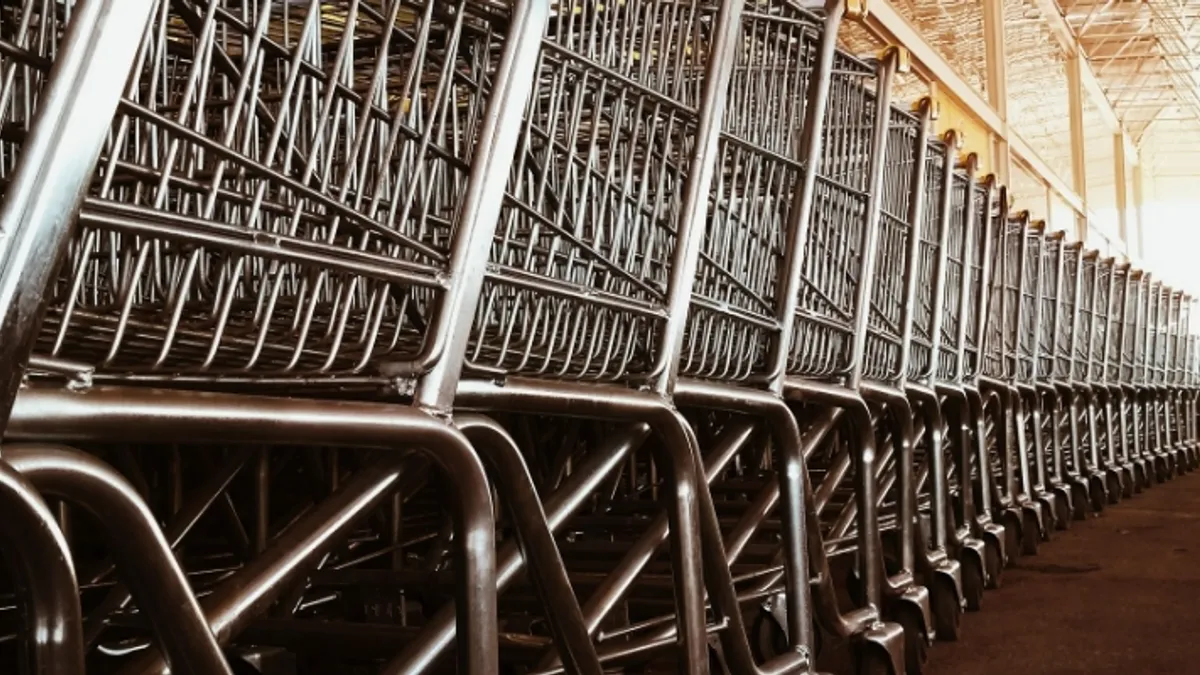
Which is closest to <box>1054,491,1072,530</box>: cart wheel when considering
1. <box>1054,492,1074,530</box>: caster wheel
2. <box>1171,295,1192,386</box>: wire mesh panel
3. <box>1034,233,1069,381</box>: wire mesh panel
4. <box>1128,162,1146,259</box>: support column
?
<box>1054,492,1074,530</box>: caster wheel

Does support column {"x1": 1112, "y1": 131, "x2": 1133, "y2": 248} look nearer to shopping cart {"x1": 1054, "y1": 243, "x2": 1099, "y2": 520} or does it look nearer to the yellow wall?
the yellow wall

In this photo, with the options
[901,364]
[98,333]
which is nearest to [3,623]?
[98,333]

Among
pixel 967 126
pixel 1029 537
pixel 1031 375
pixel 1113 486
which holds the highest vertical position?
pixel 967 126

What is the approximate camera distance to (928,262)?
3.15 metres

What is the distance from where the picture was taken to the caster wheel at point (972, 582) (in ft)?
10.2

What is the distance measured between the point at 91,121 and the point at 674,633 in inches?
48.5

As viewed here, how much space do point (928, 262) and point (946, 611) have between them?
0.78 metres

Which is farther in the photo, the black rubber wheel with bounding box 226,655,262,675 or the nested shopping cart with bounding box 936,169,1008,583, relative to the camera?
the nested shopping cart with bounding box 936,169,1008,583

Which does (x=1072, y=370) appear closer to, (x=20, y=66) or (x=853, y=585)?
(x=853, y=585)

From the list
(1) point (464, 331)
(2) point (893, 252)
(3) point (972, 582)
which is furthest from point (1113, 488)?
(1) point (464, 331)

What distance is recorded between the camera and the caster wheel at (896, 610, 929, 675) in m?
2.46

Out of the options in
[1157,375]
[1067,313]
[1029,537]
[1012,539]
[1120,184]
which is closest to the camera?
[1012,539]

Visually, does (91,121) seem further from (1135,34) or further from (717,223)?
(1135,34)

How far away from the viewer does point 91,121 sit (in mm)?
718
